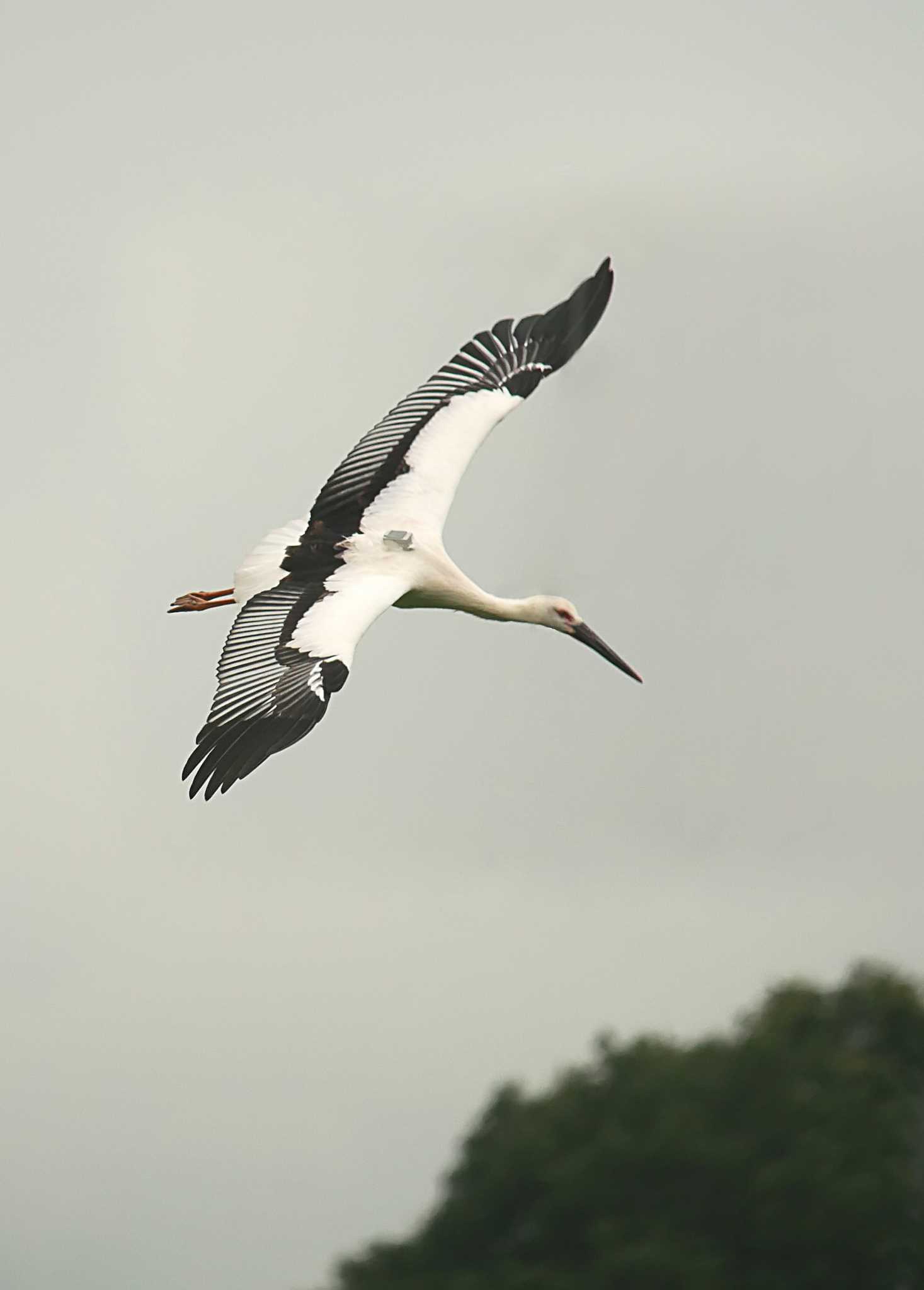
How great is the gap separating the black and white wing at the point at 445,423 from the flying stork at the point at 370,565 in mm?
16

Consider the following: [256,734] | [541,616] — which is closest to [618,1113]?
[541,616]

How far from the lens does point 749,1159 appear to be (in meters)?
34.9

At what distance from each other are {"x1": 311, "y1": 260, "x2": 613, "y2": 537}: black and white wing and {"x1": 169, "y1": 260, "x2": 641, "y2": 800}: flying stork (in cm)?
2

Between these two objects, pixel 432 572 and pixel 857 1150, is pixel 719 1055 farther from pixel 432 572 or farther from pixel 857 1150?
pixel 432 572

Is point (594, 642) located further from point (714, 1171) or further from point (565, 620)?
point (714, 1171)

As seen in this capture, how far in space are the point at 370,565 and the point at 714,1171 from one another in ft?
55.7

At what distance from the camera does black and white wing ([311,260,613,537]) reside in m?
22.4

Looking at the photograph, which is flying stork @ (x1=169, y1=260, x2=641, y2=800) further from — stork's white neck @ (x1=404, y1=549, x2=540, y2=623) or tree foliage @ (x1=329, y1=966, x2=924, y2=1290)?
tree foliage @ (x1=329, y1=966, x2=924, y2=1290)

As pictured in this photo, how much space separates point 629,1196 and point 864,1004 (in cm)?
455

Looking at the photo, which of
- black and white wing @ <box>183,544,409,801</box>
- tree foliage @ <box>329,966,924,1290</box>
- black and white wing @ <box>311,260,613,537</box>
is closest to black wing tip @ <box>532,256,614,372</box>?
black and white wing @ <box>311,260,613,537</box>

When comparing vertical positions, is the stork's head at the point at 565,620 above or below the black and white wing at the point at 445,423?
below

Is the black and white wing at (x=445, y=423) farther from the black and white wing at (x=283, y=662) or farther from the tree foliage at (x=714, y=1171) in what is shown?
the tree foliage at (x=714, y=1171)

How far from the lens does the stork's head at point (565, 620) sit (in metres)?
23.2

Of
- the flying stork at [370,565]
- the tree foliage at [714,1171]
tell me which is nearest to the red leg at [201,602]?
the flying stork at [370,565]
